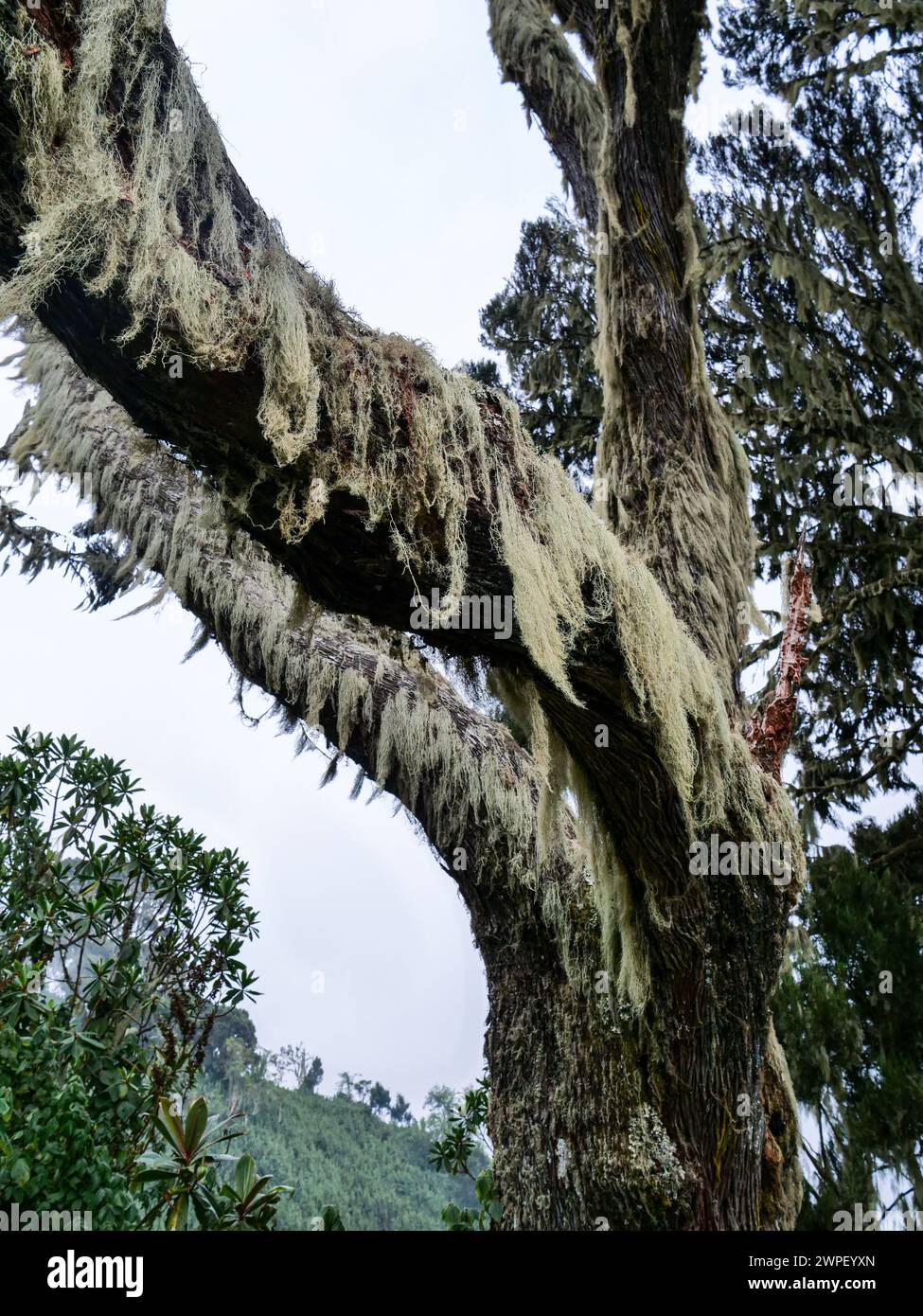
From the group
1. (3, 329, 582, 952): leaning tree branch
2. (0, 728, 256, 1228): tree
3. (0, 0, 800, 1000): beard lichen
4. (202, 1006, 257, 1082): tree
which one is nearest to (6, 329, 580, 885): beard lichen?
(3, 329, 582, 952): leaning tree branch

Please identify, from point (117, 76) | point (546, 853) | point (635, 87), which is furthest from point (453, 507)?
point (635, 87)

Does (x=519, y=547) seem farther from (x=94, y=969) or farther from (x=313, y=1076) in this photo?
(x=313, y=1076)

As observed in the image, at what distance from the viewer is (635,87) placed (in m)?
3.29

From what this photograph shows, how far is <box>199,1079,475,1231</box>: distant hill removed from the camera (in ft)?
35.8

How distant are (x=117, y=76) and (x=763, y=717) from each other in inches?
92.4

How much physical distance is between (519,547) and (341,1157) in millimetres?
11747

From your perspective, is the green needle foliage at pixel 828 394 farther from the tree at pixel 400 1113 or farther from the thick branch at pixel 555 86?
the tree at pixel 400 1113

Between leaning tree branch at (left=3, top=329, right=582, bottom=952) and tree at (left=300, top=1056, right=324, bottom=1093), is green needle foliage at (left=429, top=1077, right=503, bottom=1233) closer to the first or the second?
leaning tree branch at (left=3, top=329, right=582, bottom=952)

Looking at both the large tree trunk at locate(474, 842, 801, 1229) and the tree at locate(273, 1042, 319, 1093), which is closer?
the large tree trunk at locate(474, 842, 801, 1229)

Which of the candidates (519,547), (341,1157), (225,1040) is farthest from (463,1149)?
(225,1040)

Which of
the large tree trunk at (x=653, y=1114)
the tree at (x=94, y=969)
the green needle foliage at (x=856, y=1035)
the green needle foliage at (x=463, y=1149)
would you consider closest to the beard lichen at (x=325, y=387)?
the large tree trunk at (x=653, y=1114)

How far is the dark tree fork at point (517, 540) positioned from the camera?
1.75 m

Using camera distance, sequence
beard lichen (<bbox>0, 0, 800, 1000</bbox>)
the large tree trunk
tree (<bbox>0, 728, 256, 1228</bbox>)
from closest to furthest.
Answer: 1. beard lichen (<bbox>0, 0, 800, 1000</bbox>)
2. the large tree trunk
3. tree (<bbox>0, 728, 256, 1228</bbox>)

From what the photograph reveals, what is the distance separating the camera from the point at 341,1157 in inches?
469
